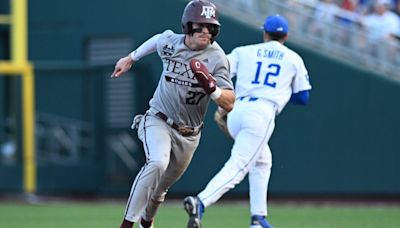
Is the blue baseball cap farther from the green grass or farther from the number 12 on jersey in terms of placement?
the green grass

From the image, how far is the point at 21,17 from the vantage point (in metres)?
18.0

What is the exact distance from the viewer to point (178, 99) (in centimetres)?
842

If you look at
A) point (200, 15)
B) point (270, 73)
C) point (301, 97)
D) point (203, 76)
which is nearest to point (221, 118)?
point (270, 73)

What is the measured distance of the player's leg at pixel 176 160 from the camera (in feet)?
28.1

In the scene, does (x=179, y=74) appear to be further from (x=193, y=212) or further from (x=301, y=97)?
(x=301, y=97)

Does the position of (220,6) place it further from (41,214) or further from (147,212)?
(147,212)

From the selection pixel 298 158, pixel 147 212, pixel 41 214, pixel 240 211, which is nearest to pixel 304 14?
pixel 298 158

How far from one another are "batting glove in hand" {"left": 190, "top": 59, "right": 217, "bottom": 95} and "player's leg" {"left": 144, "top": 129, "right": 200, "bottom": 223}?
751 mm

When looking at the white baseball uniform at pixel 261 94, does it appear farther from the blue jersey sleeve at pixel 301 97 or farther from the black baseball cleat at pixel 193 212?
the black baseball cleat at pixel 193 212

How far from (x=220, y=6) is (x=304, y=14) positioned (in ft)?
5.94

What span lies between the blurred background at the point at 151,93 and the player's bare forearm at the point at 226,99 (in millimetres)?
9220

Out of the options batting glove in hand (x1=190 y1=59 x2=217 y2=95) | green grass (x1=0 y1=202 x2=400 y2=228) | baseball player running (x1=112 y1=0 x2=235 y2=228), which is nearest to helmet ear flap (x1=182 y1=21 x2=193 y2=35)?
baseball player running (x1=112 y1=0 x2=235 y2=228)

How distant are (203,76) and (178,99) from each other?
2.06 ft

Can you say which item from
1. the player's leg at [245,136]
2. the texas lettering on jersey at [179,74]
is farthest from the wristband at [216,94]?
the player's leg at [245,136]
